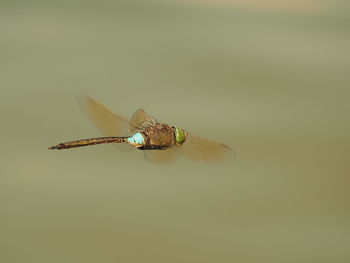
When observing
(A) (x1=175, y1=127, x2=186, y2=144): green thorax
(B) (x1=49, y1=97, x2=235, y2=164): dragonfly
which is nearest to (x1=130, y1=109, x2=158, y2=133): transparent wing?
(B) (x1=49, y1=97, x2=235, y2=164): dragonfly

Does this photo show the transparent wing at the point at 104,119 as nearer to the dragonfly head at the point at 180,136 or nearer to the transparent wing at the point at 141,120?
the transparent wing at the point at 141,120

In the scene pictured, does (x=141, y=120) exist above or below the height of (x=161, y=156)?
above

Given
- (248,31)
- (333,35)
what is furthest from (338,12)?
(248,31)

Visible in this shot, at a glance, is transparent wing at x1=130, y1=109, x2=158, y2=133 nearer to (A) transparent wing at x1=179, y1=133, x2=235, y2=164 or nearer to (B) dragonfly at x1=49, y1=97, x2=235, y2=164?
(B) dragonfly at x1=49, y1=97, x2=235, y2=164

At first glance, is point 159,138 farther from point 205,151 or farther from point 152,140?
point 205,151

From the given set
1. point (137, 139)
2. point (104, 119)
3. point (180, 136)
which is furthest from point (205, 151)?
point (104, 119)

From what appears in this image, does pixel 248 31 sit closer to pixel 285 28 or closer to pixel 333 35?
pixel 285 28

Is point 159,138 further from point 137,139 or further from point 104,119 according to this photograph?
point 104,119
